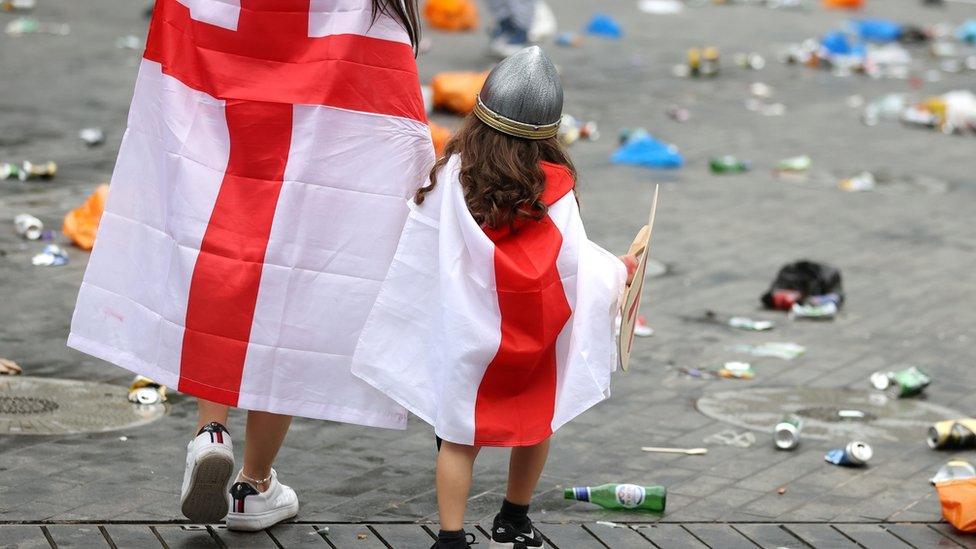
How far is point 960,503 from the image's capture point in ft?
15.4

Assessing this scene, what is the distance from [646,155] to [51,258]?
522 cm

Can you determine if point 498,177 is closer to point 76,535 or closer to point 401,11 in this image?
point 401,11

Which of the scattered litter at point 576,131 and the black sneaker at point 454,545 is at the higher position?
the black sneaker at point 454,545

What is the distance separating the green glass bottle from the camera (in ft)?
15.6

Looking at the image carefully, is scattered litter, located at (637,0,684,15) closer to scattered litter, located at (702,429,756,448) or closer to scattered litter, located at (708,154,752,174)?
scattered litter, located at (708,154,752,174)

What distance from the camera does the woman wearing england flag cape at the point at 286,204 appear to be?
4027 mm

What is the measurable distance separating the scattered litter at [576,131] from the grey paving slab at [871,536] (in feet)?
23.7

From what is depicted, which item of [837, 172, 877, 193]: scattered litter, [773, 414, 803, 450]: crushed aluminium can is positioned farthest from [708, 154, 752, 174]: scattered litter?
[773, 414, 803, 450]: crushed aluminium can

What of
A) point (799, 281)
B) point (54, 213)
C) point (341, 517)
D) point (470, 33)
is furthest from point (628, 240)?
point (470, 33)

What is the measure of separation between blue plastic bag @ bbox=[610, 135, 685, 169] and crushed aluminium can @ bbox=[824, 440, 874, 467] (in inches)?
237

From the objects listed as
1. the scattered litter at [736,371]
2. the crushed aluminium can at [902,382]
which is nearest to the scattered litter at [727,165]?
the scattered litter at [736,371]

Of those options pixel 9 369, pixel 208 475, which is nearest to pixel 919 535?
pixel 208 475

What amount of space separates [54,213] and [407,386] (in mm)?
5108

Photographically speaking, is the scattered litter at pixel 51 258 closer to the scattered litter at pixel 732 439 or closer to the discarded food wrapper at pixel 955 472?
the scattered litter at pixel 732 439
